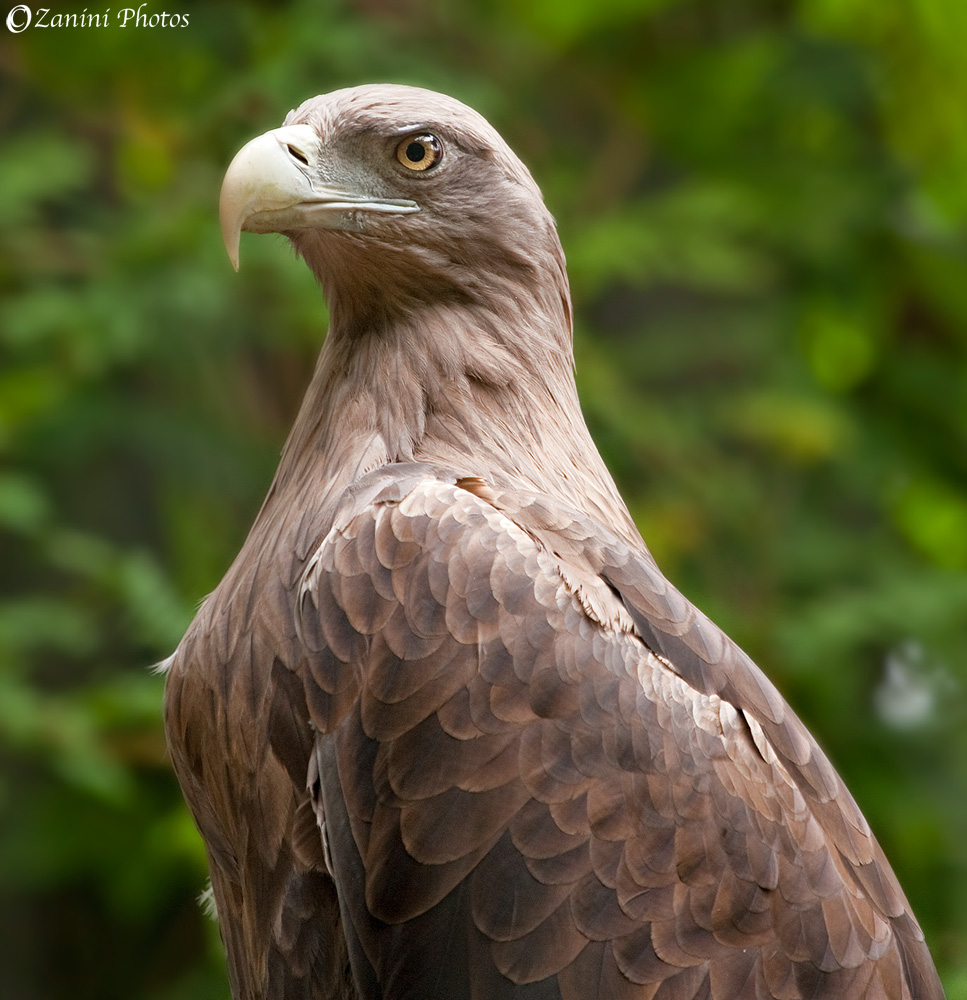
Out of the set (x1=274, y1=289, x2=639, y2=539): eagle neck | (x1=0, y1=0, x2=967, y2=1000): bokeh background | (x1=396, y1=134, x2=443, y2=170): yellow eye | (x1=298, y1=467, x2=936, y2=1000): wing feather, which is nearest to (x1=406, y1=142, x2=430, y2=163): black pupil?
(x1=396, y1=134, x2=443, y2=170): yellow eye

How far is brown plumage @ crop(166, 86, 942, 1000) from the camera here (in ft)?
7.75

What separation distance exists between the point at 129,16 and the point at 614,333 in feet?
8.53

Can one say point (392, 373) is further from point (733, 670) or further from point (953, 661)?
point (953, 661)

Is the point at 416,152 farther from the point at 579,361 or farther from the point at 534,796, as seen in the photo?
the point at 579,361

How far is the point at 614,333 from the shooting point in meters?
6.52

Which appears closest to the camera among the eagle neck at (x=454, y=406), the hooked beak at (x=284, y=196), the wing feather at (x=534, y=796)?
the wing feather at (x=534, y=796)

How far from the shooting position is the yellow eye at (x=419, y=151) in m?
2.81

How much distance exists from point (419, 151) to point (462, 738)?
4.09ft

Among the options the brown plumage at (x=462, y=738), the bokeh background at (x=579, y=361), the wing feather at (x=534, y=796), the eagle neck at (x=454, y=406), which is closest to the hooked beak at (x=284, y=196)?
the brown plumage at (x=462, y=738)

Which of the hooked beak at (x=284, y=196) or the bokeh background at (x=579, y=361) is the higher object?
the hooked beak at (x=284, y=196)

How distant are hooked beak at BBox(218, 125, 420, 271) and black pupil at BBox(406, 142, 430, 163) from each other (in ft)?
0.30

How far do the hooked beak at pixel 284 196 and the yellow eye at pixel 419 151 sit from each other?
0.08 m

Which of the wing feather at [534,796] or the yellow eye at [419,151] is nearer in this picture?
the wing feather at [534,796]

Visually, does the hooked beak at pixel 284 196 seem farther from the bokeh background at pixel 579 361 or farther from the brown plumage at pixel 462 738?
the bokeh background at pixel 579 361
